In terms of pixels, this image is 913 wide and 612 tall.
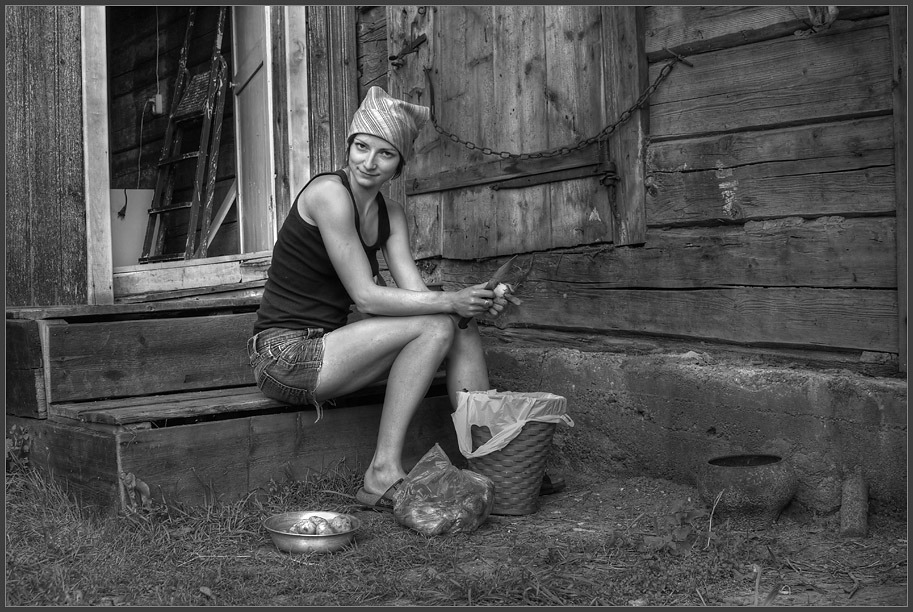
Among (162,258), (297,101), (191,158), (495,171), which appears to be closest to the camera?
(495,171)

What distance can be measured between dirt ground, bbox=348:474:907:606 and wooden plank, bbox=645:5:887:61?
1.78 metres

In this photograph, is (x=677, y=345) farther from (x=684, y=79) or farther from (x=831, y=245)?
(x=684, y=79)

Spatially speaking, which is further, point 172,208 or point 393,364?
point 172,208

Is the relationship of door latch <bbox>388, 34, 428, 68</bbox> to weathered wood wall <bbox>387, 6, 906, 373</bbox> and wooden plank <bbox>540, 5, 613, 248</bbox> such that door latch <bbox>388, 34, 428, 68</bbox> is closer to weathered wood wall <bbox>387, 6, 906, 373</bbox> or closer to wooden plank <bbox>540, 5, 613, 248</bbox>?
weathered wood wall <bbox>387, 6, 906, 373</bbox>

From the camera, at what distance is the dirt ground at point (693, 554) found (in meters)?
2.56

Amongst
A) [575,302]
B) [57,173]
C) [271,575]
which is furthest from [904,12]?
[57,173]

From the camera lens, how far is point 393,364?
3475mm

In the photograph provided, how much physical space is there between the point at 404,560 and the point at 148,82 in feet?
18.2

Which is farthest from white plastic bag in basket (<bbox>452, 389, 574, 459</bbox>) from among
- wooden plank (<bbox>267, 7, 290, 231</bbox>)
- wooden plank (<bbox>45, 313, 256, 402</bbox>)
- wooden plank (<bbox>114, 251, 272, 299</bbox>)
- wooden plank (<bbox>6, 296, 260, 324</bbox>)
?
wooden plank (<bbox>267, 7, 290, 231</bbox>)

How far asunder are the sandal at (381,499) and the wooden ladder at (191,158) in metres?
2.80

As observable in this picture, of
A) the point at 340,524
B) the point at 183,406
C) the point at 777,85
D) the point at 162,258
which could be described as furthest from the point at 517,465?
the point at 162,258

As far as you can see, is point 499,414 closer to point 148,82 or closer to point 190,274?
point 190,274

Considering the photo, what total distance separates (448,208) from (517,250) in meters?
0.57

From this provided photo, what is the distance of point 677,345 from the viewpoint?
3695 mm
